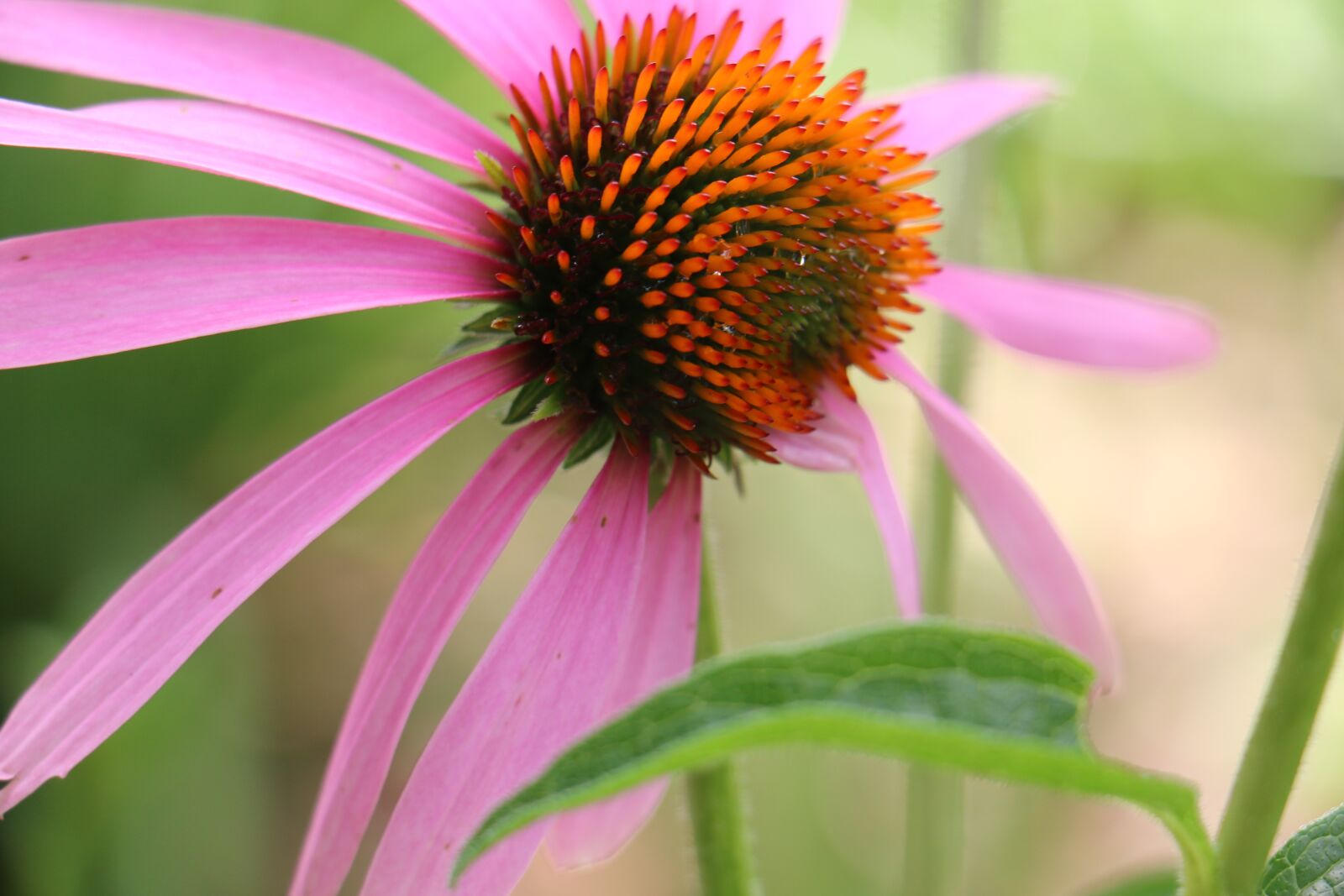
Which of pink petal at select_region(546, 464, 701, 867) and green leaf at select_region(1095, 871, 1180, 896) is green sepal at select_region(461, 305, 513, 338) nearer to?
pink petal at select_region(546, 464, 701, 867)

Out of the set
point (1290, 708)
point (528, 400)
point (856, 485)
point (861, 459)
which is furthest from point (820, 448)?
point (856, 485)

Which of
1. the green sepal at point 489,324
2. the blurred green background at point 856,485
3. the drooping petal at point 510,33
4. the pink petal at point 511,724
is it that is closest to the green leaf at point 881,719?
the pink petal at point 511,724

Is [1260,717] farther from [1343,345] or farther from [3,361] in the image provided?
[1343,345]

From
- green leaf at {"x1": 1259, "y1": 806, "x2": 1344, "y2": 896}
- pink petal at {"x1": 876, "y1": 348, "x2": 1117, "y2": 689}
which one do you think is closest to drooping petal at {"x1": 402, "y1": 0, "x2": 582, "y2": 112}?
pink petal at {"x1": 876, "y1": 348, "x2": 1117, "y2": 689}

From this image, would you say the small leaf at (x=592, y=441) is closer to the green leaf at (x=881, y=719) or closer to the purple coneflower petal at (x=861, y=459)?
the purple coneflower petal at (x=861, y=459)

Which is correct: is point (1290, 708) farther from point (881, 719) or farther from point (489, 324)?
point (489, 324)

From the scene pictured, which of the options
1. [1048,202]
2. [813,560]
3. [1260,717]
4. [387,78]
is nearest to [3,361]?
[387,78]
